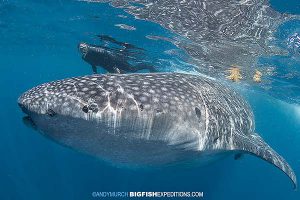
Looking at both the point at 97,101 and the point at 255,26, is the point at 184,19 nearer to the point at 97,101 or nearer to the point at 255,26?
the point at 255,26

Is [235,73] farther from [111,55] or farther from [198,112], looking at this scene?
[198,112]

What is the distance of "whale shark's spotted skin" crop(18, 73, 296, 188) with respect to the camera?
14.5 ft

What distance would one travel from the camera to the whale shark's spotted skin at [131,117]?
443 cm

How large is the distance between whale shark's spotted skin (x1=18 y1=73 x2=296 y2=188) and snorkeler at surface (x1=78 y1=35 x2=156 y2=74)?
8252mm

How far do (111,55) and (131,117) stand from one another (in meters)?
14.0

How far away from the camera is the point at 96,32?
1803 cm

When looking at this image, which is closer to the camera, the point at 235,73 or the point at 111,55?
the point at 111,55

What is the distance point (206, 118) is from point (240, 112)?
2.85m

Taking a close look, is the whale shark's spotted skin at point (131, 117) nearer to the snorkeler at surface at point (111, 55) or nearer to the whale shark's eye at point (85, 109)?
the whale shark's eye at point (85, 109)

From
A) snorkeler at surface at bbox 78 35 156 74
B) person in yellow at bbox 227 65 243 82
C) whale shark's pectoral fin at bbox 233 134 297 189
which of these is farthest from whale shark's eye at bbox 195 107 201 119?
person in yellow at bbox 227 65 243 82

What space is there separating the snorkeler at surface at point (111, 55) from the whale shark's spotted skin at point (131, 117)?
825 centimetres

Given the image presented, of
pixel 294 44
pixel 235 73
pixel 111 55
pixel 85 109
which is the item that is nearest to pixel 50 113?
pixel 85 109

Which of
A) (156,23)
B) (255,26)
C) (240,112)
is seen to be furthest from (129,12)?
(240,112)

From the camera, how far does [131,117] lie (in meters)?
4.70
